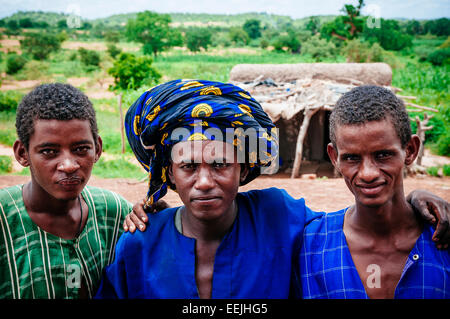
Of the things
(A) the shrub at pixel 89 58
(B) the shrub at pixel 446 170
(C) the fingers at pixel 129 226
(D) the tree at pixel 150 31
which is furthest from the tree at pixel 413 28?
(C) the fingers at pixel 129 226

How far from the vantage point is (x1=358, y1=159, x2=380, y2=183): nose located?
1.66 m

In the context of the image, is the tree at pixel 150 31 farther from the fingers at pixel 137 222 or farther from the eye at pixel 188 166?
the eye at pixel 188 166

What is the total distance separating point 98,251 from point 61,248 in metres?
0.18

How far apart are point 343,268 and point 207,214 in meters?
0.62

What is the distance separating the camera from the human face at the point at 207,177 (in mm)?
1730

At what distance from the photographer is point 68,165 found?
1.79 meters

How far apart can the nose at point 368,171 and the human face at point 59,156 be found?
118 cm

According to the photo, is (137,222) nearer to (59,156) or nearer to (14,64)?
(59,156)

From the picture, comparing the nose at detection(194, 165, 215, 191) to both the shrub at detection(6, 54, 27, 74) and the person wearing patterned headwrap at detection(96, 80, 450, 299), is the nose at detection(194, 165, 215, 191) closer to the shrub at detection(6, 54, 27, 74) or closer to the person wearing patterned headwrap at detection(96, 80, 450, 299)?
the person wearing patterned headwrap at detection(96, 80, 450, 299)

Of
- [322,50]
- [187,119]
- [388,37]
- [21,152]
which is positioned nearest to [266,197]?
[187,119]

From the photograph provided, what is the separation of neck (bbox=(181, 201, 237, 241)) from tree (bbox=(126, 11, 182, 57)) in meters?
35.5

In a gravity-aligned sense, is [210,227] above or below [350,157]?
below

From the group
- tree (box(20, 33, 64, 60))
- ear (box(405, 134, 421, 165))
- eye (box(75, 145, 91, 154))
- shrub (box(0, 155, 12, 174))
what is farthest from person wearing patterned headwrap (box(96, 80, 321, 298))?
tree (box(20, 33, 64, 60))
